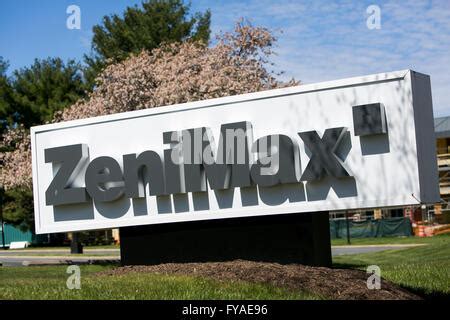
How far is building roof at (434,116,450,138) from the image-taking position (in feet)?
166

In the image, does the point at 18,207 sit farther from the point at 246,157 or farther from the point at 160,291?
the point at 160,291

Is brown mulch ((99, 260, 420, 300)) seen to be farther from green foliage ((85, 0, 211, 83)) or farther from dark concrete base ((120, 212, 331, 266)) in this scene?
green foliage ((85, 0, 211, 83))

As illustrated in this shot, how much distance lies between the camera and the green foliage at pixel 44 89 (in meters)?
52.5

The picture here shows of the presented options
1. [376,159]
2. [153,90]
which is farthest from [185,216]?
[153,90]

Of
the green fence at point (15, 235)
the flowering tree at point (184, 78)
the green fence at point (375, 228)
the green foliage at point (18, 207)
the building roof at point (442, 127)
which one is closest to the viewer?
the flowering tree at point (184, 78)

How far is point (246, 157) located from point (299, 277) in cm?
306

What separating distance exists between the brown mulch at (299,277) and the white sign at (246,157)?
120 centimetres

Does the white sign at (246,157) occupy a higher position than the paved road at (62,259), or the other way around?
the white sign at (246,157)

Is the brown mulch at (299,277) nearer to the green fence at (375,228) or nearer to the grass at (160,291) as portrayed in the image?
the grass at (160,291)

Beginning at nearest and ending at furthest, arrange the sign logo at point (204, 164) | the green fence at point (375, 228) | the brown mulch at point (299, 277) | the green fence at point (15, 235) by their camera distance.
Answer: the brown mulch at point (299, 277)
the sign logo at point (204, 164)
the green fence at point (375, 228)
the green fence at point (15, 235)

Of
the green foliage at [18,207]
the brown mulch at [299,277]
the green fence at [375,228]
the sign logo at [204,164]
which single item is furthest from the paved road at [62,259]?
the brown mulch at [299,277]

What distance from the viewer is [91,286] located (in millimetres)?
11516
